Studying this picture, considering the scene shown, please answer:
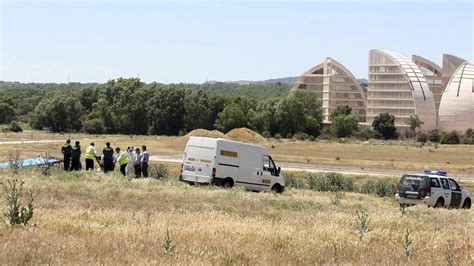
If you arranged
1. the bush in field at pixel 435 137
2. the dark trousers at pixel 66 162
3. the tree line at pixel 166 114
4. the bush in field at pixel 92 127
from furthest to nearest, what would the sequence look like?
the bush in field at pixel 435 137 < the tree line at pixel 166 114 < the bush in field at pixel 92 127 < the dark trousers at pixel 66 162

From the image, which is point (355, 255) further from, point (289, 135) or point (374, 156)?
point (289, 135)

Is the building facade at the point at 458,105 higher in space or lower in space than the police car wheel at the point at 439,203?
higher

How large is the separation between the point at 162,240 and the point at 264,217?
22.2 feet

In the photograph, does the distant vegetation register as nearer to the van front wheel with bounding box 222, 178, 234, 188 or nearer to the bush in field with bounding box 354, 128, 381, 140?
the bush in field with bounding box 354, 128, 381, 140

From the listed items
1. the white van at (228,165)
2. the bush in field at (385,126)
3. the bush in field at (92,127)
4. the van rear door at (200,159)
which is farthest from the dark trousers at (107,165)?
the bush in field at (385,126)

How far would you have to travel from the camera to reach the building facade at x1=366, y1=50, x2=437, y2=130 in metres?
166

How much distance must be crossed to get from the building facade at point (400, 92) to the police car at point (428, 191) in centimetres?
13440

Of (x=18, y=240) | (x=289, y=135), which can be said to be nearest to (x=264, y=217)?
(x=18, y=240)

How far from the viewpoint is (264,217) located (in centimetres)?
1864

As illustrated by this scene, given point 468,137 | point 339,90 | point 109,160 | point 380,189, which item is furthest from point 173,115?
point 109,160

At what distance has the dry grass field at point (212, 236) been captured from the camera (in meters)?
10.5

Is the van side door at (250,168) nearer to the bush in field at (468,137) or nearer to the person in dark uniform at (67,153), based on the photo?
the person in dark uniform at (67,153)

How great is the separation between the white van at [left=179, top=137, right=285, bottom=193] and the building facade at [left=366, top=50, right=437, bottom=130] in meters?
134

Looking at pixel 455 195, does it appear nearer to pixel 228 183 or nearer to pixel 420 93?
pixel 228 183
